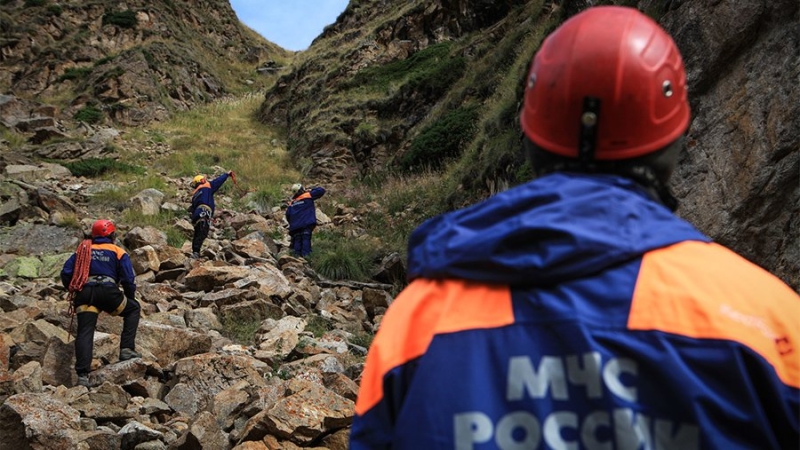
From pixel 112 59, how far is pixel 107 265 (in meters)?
28.3

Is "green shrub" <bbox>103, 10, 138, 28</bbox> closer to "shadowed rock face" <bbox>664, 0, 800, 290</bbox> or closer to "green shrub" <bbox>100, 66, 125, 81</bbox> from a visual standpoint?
"green shrub" <bbox>100, 66, 125, 81</bbox>

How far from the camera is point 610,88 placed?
129 centimetres

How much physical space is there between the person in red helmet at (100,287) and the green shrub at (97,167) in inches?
492

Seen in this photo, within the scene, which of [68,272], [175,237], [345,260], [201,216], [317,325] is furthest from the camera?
[175,237]

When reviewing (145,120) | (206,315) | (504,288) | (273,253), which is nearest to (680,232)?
(504,288)

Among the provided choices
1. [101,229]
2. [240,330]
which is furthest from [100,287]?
[240,330]

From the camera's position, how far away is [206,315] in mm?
8195

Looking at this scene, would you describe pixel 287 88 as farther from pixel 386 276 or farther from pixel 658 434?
pixel 658 434

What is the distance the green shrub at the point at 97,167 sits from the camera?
60.1 feet

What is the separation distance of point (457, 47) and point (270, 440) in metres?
17.7

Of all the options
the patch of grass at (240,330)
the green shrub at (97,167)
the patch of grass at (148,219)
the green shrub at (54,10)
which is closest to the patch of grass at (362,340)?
the patch of grass at (240,330)

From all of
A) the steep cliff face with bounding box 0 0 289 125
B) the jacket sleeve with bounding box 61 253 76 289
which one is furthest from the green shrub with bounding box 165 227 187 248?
the steep cliff face with bounding box 0 0 289 125

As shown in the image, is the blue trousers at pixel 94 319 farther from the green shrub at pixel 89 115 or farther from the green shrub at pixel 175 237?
the green shrub at pixel 89 115

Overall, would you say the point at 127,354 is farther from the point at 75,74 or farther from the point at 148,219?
the point at 75,74
